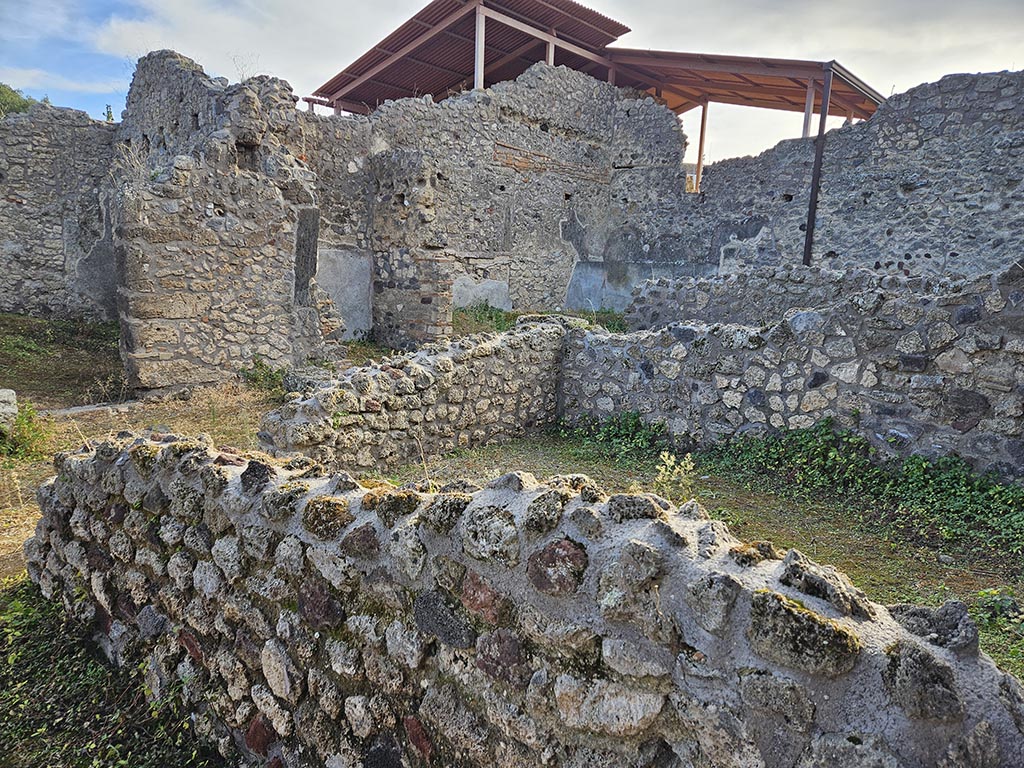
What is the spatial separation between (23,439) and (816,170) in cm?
Result: 1295

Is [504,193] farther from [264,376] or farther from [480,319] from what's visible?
[264,376]

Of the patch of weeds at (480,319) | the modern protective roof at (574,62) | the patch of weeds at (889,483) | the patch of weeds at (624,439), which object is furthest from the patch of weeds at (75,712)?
the modern protective roof at (574,62)

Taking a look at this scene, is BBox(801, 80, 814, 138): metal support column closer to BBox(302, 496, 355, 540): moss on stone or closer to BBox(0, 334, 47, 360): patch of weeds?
BBox(302, 496, 355, 540): moss on stone

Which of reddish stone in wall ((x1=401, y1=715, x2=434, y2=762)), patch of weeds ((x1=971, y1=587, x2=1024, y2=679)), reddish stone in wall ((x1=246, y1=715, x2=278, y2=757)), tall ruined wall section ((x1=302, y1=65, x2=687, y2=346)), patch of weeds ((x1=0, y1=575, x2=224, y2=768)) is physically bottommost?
patch of weeds ((x1=0, y1=575, x2=224, y2=768))

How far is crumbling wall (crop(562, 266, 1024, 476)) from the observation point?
13.3 ft

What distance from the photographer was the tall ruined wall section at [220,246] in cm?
696

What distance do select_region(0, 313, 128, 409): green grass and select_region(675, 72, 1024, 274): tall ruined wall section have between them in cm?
1167

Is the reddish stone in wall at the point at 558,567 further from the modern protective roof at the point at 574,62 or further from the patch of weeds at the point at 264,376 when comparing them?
the modern protective roof at the point at 574,62

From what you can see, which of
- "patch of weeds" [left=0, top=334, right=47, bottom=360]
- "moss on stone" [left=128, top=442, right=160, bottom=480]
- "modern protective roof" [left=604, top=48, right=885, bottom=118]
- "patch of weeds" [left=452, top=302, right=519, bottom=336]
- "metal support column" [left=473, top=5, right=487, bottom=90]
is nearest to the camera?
"moss on stone" [left=128, top=442, right=160, bottom=480]

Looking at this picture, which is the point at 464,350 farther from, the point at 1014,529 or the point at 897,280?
the point at 897,280

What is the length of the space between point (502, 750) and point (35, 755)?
1939 millimetres

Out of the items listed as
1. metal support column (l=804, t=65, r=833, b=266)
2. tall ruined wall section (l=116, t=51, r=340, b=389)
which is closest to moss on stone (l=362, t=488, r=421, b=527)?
tall ruined wall section (l=116, t=51, r=340, b=389)

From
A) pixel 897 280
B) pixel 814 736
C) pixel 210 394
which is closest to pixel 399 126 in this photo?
pixel 210 394

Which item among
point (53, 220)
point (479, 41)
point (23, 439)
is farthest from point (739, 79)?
point (23, 439)
